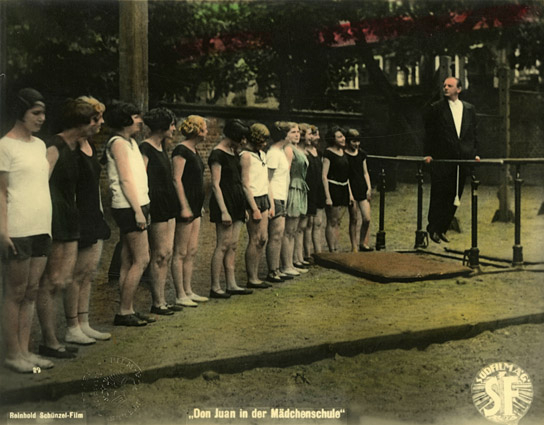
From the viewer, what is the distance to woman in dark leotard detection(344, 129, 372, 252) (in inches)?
284

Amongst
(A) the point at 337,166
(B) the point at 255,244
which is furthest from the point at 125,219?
(A) the point at 337,166

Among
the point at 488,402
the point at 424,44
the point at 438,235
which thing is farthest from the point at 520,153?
the point at 488,402

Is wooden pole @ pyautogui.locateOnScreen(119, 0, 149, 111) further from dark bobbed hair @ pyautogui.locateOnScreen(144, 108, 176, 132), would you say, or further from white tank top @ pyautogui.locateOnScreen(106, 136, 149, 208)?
white tank top @ pyautogui.locateOnScreen(106, 136, 149, 208)

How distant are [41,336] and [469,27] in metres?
4.42

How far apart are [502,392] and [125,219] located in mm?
2939

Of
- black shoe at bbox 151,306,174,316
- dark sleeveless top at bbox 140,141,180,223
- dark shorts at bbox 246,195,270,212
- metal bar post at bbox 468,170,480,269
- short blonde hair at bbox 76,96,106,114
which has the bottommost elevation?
black shoe at bbox 151,306,174,316

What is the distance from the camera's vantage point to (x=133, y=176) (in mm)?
5281

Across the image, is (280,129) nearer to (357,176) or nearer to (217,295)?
(357,176)

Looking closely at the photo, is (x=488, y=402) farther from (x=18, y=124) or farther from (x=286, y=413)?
(x=18, y=124)

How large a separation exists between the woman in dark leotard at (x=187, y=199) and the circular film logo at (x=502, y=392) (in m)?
2.18

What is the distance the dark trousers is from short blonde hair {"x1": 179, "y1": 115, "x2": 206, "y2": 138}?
2797mm

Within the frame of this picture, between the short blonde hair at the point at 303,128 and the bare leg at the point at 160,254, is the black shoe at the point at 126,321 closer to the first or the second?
the bare leg at the point at 160,254

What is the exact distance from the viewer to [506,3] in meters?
6.47

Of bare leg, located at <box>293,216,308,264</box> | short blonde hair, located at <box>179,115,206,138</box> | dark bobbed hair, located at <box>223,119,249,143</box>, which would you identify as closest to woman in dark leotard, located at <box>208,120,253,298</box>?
dark bobbed hair, located at <box>223,119,249,143</box>
